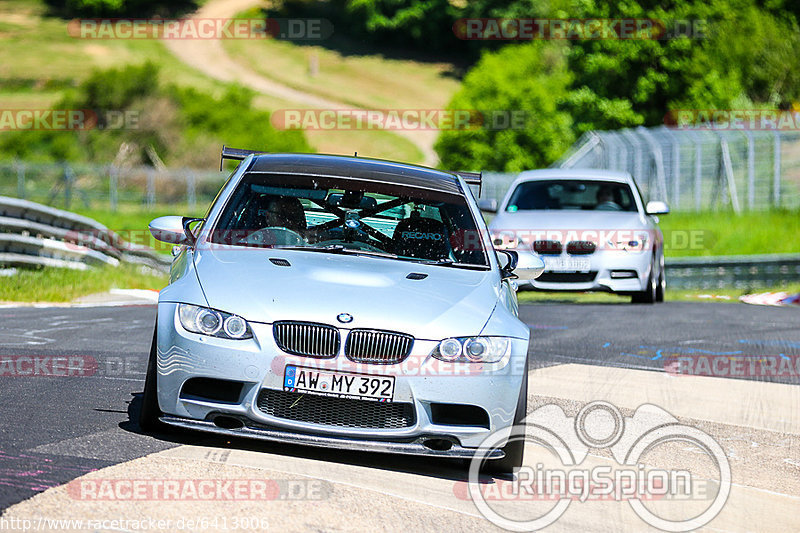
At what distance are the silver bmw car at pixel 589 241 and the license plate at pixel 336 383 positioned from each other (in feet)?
30.7

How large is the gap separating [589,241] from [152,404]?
9.93m

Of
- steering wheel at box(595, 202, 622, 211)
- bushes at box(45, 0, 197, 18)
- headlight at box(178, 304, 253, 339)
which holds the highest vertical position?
bushes at box(45, 0, 197, 18)

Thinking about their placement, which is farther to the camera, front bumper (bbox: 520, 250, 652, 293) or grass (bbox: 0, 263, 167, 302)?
front bumper (bbox: 520, 250, 652, 293)

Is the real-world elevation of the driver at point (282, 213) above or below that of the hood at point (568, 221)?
above

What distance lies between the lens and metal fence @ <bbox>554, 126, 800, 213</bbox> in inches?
1151

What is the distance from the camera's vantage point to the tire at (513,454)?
20.5 ft

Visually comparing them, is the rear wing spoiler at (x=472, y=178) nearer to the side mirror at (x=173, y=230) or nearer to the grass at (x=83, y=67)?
the side mirror at (x=173, y=230)

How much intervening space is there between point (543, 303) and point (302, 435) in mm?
11075

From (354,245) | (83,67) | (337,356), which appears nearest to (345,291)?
(337,356)

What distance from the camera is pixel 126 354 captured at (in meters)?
9.91

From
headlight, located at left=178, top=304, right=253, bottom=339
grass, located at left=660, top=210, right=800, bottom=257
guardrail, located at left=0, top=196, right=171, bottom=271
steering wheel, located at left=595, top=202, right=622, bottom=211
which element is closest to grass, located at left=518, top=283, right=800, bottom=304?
steering wheel, located at left=595, top=202, right=622, bottom=211

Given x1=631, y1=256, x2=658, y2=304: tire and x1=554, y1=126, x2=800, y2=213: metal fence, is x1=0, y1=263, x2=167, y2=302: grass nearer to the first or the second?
x1=631, y1=256, x2=658, y2=304: tire

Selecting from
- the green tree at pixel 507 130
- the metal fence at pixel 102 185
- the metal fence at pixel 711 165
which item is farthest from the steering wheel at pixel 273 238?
the green tree at pixel 507 130

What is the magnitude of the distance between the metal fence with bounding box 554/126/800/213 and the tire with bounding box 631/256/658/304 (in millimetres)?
13007
